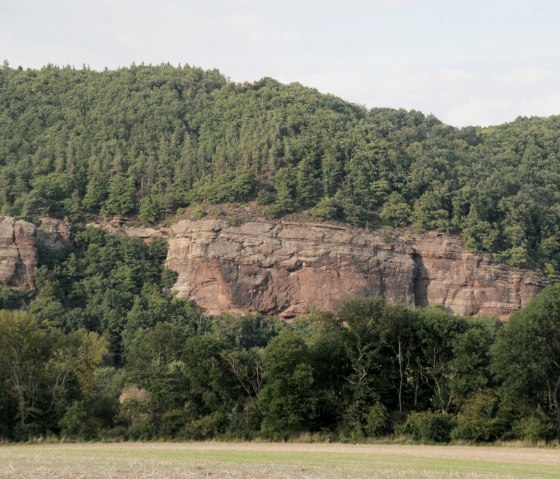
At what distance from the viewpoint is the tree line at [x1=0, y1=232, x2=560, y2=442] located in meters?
56.2

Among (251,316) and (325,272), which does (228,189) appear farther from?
(251,316)

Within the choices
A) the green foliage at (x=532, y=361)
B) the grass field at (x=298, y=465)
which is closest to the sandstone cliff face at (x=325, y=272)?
the green foliage at (x=532, y=361)

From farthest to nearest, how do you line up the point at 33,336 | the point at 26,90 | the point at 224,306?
the point at 26,90 < the point at 224,306 < the point at 33,336

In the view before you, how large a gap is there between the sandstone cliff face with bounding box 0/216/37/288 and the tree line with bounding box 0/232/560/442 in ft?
183

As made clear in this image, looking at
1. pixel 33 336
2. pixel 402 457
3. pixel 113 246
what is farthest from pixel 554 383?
pixel 113 246

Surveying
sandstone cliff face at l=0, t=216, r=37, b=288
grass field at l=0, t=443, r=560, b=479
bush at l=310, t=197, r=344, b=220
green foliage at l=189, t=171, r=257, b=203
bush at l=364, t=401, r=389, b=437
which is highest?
green foliage at l=189, t=171, r=257, b=203

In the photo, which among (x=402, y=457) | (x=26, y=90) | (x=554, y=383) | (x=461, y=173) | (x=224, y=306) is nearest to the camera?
(x=402, y=457)

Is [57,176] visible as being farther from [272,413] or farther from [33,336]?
[272,413]

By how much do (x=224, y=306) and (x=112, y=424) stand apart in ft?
194

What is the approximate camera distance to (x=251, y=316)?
116m

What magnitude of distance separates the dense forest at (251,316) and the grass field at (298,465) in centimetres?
1356

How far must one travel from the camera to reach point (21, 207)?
437ft

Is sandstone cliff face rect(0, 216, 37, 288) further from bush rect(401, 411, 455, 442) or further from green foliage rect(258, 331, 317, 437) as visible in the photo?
bush rect(401, 411, 455, 442)

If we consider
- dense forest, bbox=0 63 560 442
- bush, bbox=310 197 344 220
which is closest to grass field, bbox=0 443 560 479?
dense forest, bbox=0 63 560 442
